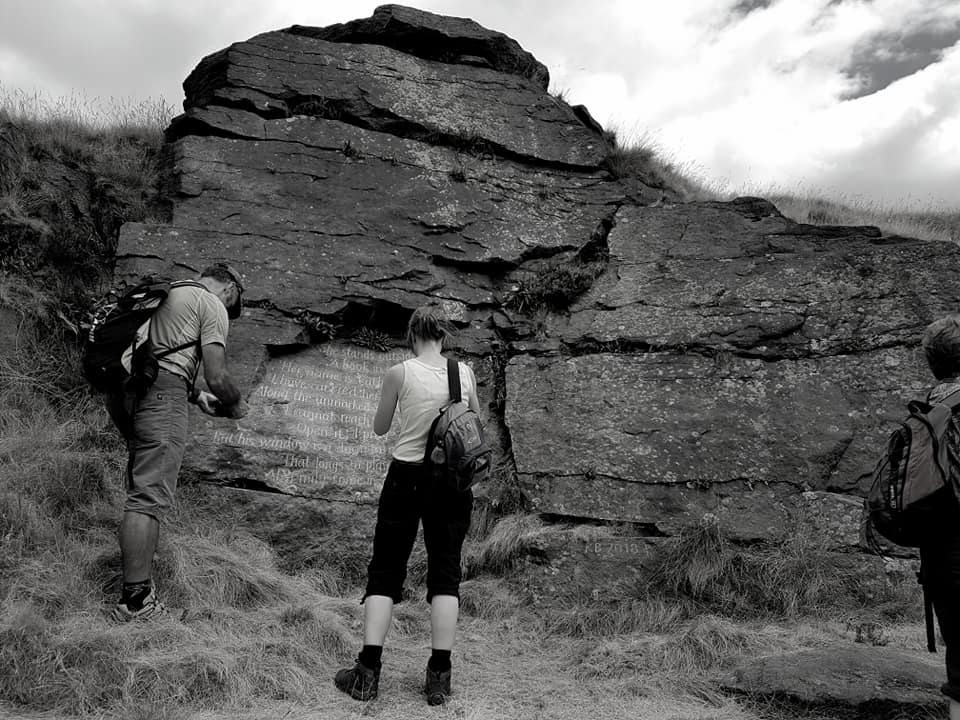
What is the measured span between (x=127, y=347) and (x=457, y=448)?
2.13 m

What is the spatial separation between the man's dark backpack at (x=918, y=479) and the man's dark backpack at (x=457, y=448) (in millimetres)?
1758

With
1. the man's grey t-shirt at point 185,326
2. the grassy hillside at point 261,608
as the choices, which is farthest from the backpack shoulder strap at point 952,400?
the man's grey t-shirt at point 185,326

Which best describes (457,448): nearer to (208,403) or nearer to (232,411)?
(232,411)

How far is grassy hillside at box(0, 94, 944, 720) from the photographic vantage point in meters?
3.77

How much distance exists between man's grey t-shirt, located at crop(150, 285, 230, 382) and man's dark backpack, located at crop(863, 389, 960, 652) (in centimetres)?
357

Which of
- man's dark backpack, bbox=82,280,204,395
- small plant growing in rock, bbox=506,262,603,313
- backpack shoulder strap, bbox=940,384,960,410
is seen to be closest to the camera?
backpack shoulder strap, bbox=940,384,960,410

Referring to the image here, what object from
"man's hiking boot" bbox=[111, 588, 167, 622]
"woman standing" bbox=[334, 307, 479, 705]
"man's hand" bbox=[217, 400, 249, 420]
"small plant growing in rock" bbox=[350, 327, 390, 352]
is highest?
"small plant growing in rock" bbox=[350, 327, 390, 352]

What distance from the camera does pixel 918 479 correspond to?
3055 millimetres

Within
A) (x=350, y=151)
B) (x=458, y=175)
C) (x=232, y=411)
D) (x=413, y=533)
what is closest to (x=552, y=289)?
(x=458, y=175)

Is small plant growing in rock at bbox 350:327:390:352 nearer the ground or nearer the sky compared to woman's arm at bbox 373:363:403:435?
nearer the sky

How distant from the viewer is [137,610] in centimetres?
426

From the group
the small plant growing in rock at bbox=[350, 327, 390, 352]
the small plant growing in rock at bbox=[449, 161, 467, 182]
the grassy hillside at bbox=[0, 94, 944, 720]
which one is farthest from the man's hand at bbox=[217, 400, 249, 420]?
the small plant growing in rock at bbox=[449, 161, 467, 182]

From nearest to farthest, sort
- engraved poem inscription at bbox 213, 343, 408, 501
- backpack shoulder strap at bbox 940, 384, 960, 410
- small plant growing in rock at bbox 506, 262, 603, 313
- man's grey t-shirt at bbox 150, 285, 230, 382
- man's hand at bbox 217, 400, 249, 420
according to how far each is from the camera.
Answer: backpack shoulder strap at bbox 940, 384, 960, 410 < man's grey t-shirt at bbox 150, 285, 230, 382 < man's hand at bbox 217, 400, 249, 420 < engraved poem inscription at bbox 213, 343, 408, 501 < small plant growing in rock at bbox 506, 262, 603, 313

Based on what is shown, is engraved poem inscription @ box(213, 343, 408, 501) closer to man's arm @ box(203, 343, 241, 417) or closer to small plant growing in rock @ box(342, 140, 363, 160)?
man's arm @ box(203, 343, 241, 417)
